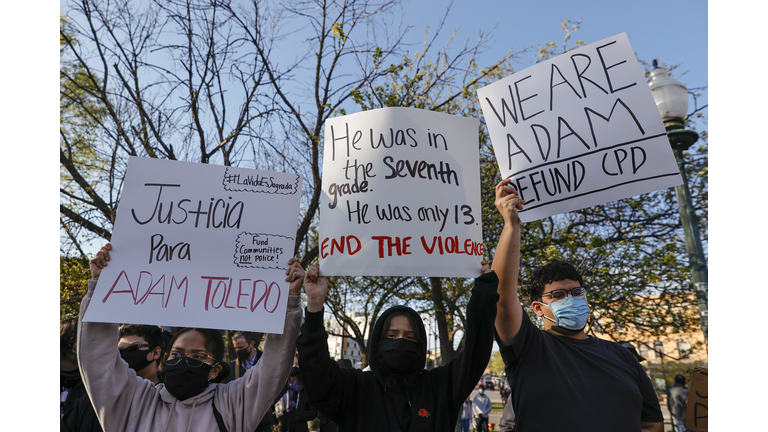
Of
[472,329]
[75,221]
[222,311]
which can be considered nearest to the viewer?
[472,329]

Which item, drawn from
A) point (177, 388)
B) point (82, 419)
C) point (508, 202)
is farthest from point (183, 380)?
point (508, 202)

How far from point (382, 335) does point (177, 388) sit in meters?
1.00

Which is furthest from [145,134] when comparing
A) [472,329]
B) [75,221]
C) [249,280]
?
[472,329]

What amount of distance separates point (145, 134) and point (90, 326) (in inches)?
208

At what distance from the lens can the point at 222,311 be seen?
7.93 ft

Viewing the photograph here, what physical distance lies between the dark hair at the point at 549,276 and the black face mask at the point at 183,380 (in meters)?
1.81

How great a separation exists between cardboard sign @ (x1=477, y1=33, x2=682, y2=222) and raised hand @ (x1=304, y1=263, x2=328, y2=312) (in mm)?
1231

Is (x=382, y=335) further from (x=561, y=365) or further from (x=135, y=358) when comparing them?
(x=135, y=358)

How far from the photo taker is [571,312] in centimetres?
251

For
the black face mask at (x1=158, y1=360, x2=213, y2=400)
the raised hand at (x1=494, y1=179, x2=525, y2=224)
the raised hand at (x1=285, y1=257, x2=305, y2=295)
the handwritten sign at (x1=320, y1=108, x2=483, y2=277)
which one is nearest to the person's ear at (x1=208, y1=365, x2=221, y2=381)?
the black face mask at (x1=158, y1=360, x2=213, y2=400)

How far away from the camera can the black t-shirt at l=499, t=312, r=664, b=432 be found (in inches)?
84.0

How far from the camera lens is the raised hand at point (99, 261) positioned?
93.7 inches

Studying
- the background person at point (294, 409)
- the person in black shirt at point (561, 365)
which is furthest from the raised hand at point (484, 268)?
the background person at point (294, 409)

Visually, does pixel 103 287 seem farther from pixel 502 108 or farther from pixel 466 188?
pixel 502 108
